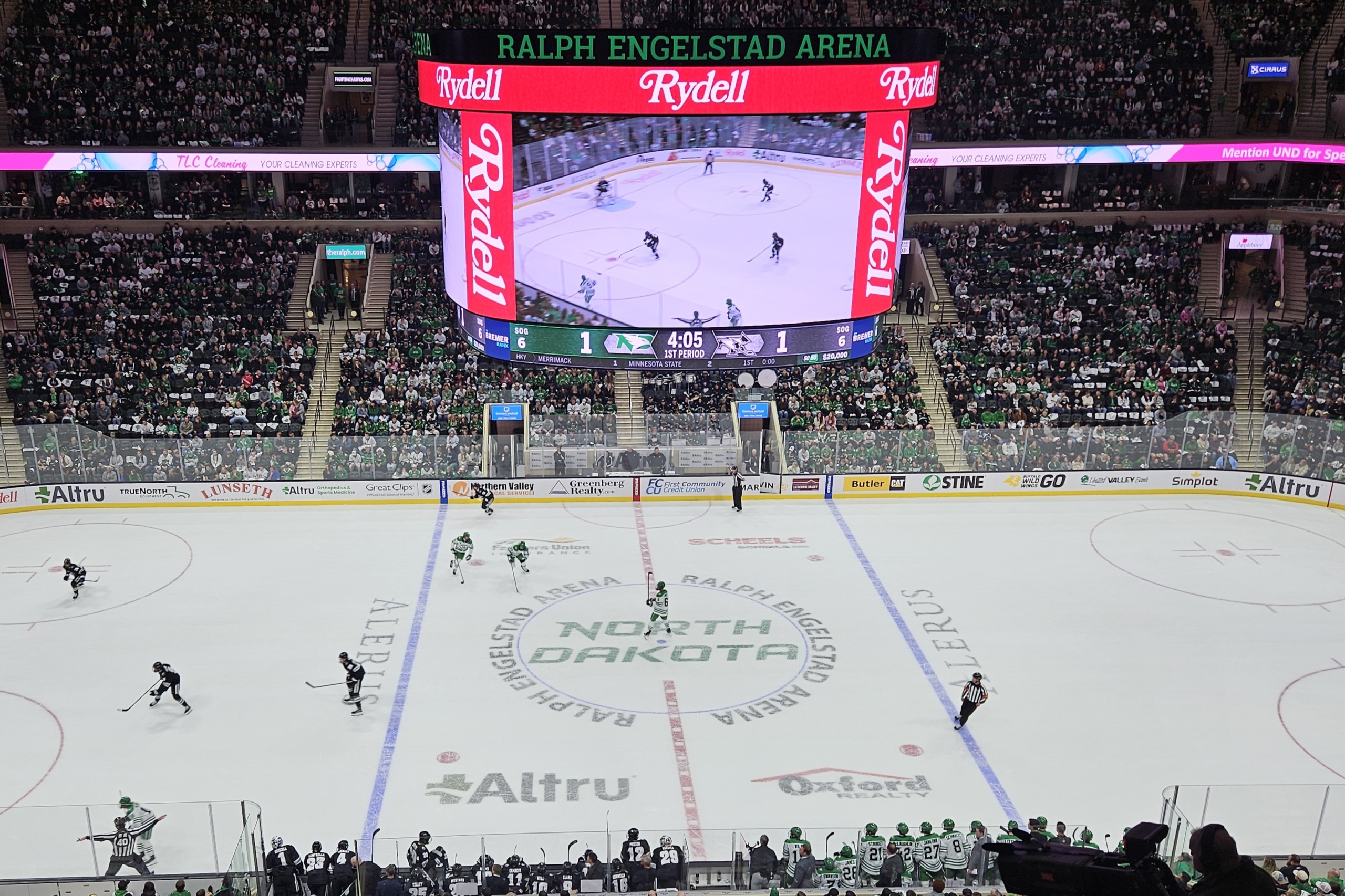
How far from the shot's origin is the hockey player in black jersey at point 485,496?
1118 inches

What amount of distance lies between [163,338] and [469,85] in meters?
16.8

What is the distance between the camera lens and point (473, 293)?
22.0m

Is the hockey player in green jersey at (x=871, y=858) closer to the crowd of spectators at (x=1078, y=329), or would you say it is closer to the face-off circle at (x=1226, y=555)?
the face-off circle at (x=1226, y=555)

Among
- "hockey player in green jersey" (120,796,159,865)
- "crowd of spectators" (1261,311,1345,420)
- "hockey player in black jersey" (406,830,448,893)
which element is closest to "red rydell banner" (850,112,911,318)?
"hockey player in black jersey" (406,830,448,893)

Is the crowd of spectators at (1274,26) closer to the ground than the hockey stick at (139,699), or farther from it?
farther from it

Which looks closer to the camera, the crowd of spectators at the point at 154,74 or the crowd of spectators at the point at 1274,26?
the crowd of spectators at the point at 154,74

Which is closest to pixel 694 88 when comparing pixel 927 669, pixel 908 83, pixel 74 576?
pixel 908 83

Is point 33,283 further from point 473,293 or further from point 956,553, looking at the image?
point 956,553

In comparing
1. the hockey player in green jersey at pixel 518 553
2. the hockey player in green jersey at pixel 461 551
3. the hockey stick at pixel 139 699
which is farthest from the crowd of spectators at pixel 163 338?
the hockey stick at pixel 139 699

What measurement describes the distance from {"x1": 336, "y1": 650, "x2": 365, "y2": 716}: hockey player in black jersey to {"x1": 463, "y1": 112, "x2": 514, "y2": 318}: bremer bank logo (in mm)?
6914

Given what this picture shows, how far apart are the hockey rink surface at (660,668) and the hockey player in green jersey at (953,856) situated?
1.77 metres

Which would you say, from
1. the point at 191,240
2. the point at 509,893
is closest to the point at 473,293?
the point at 509,893

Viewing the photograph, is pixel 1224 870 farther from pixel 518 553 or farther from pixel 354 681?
pixel 518 553

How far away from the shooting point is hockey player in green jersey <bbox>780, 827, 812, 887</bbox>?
45.9 ft
